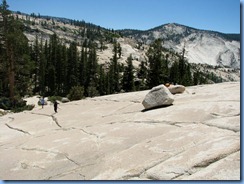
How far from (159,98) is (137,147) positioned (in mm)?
4461

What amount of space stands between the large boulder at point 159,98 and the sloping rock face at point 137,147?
355 millimetres

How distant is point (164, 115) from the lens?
10023 millimetres

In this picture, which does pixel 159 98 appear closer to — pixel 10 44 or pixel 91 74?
pixel 10 44

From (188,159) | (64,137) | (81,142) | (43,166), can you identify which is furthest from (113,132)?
(188,159)

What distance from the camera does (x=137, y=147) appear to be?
729cm

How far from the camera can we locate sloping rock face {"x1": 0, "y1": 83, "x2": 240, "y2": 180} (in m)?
5.82

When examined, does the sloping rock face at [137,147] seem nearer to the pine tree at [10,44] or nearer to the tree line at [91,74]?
the pine tree at [10,44]

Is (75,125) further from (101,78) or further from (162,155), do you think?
(101,78)

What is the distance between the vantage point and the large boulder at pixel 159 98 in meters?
Answer: 11.4

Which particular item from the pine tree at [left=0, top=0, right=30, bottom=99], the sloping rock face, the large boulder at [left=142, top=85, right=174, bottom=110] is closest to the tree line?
the pine tree at [left=0, top=0, right=30, bottom=99]

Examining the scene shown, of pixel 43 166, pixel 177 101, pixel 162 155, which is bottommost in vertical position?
pixel 43 166

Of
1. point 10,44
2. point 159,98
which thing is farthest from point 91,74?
point 159,98

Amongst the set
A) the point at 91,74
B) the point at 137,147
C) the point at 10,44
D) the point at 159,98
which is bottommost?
the point at 137,147

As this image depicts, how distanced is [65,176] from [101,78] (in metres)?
61.3
